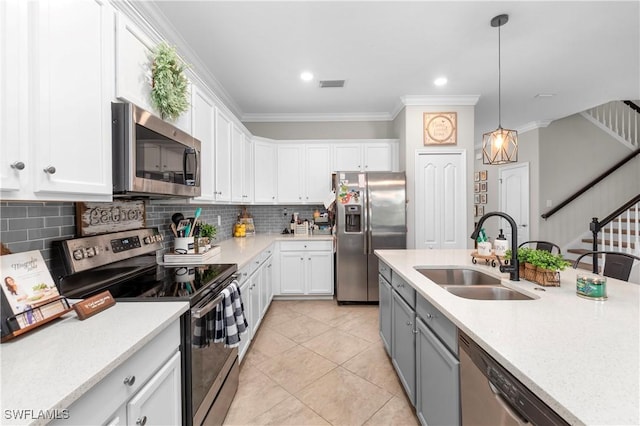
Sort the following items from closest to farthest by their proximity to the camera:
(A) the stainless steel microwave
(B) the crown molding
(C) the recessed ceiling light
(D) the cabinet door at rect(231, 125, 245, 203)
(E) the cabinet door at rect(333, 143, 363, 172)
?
1. (A) the stainless steel microwave
2. (D) the cabinet door at rect(231, 125, 245, 203)
3. (C) the recessed ceiling light
4. (E) the cabinet door at rect(333, 143, 363, 172)
5. (B) the crown molding

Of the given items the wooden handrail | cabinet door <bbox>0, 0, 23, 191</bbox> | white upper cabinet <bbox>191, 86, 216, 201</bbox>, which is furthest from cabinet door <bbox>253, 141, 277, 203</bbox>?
the wooden handrail

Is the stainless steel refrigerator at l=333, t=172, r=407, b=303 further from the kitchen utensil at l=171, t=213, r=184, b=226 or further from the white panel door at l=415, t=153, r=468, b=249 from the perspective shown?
the kitchen utensil at l=171, t=213, r=184, b=226

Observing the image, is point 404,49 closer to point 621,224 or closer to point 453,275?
point 453,275

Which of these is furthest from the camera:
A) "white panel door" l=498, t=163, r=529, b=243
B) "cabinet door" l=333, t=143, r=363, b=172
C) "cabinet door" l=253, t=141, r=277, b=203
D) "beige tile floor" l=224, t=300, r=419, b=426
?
"white panel door" l=498, t=163, r=529, b=243

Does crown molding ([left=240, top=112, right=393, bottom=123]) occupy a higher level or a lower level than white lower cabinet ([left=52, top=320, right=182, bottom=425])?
higher

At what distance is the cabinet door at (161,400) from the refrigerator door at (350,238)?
2631 mm

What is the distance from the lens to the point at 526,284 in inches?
58.0

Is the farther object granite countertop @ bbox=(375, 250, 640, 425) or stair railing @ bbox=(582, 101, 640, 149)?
stair railing @ bbox=(582, 101, 640, 149)

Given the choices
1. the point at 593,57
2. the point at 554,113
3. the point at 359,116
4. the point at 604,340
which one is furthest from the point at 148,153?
the point at 554,113

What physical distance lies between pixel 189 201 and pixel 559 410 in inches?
82.3

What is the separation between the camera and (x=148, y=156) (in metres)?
1.41

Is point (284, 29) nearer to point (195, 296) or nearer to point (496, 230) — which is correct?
point (195, 296)

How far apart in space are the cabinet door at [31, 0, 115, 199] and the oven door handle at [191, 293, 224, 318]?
65 cm

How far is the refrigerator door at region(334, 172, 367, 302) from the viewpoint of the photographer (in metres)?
3.64
